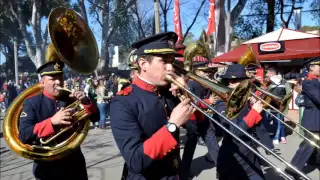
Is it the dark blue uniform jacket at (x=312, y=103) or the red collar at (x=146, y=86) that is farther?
the dark blue uniform jacket at (x=312, y=103)

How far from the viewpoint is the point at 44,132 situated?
123 inches

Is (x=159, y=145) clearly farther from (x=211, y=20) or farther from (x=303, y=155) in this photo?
(x=211, y=20)

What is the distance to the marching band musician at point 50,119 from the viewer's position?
3135 mm

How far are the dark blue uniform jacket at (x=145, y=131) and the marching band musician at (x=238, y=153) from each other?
44.0 inches

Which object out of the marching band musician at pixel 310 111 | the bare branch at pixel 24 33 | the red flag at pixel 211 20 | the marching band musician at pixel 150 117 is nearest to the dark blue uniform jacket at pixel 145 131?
the marching band musician at pixel 150 117

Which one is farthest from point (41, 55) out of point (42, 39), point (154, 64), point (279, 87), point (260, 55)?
point (154, 64)

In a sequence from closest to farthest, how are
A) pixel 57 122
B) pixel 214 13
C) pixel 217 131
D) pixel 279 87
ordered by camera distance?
pixel 57 122 < pixel 217 131 < pixel 279 87 < pixel 214 13

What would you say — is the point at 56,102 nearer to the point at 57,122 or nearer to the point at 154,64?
the point at 57,122

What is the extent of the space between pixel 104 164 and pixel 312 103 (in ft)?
12.7

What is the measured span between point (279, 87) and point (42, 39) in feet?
50.9

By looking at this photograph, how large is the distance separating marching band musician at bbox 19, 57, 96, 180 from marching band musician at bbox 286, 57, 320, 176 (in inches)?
128

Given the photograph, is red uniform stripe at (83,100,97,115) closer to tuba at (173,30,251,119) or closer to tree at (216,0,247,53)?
tuba at (173,30,251,119)

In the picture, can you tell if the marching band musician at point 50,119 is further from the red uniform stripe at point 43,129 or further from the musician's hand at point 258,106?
the musician's hand at point 258,106

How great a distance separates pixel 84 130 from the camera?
3502 mm
